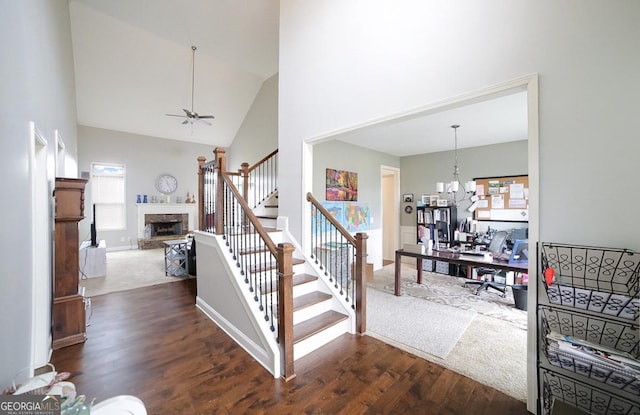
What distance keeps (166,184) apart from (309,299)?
7379 millimetres

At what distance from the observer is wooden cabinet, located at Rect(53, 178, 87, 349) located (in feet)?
8.32

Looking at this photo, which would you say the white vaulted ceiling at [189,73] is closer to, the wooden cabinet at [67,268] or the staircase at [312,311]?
the staircase at [312,311]

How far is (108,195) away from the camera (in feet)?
24.2

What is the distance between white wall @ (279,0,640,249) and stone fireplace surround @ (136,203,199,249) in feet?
22.0

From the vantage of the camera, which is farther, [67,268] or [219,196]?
[219,196]

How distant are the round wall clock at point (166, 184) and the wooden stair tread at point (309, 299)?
23.6 ft

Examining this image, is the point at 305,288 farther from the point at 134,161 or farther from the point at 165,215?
the point at 134,161

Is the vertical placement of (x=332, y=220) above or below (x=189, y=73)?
below

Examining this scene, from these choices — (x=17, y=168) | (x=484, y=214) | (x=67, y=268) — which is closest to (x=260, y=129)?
(x=67, y=268)

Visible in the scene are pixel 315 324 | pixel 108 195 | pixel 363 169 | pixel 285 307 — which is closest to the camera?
pixel 285 307

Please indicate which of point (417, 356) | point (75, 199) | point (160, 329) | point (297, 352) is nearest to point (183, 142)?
point (75, 199)

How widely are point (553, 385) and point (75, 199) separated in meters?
4.25

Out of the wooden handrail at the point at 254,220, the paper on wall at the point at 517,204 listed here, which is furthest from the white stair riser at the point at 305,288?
the paper on wall at the point at 517,204

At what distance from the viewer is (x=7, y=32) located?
4.96 feet
